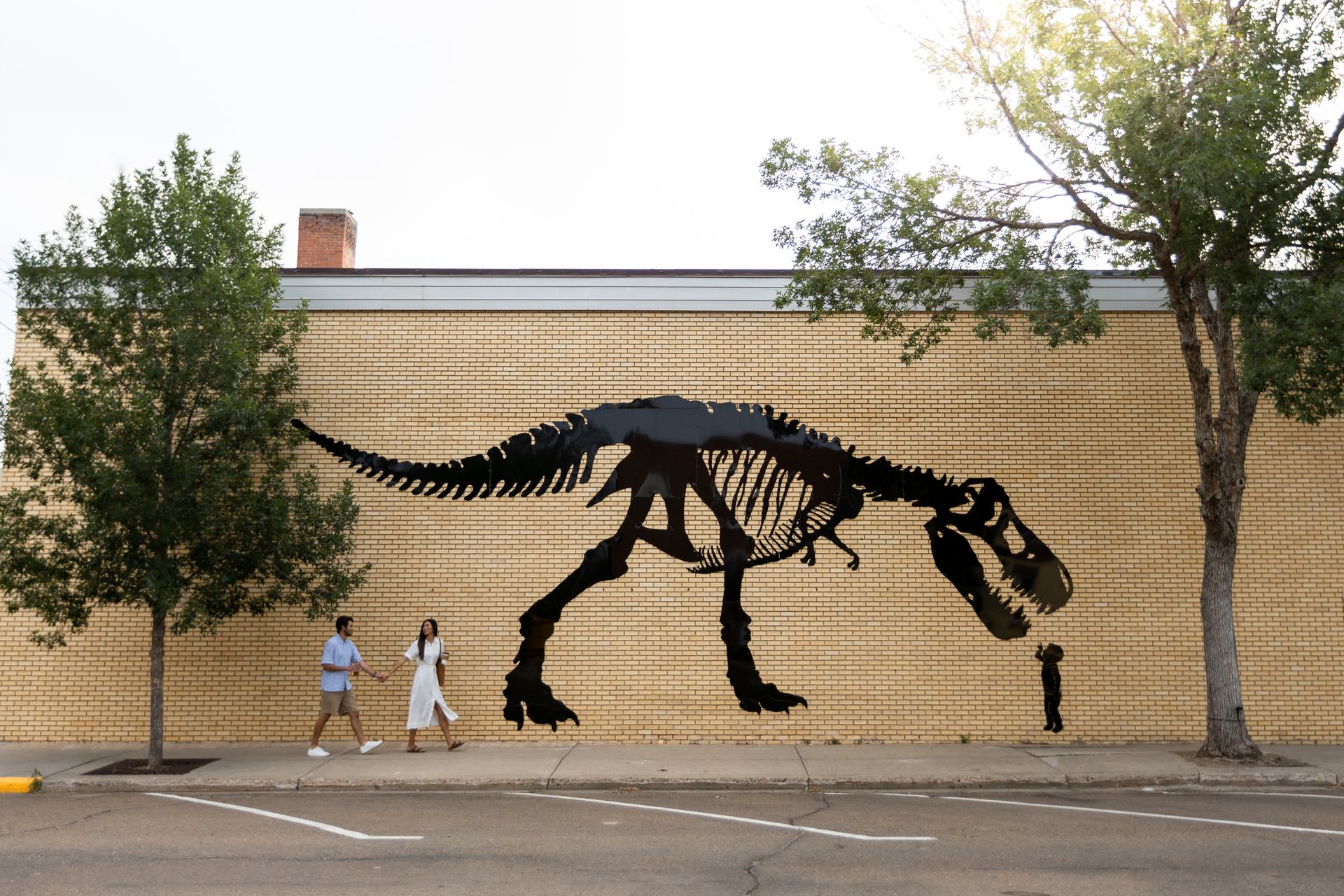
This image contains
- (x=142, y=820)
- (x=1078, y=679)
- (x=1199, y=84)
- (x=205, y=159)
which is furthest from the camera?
(x=1078, y=679)

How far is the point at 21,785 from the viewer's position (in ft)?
36.9

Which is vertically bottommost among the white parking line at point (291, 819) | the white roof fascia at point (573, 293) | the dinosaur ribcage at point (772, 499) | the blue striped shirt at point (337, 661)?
the white parking line at point (291, 819)

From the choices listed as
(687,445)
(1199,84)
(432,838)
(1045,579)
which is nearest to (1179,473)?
(1045,579)

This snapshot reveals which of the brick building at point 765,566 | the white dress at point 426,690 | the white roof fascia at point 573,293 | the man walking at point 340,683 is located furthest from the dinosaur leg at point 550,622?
the white roof fascia at point 573,293

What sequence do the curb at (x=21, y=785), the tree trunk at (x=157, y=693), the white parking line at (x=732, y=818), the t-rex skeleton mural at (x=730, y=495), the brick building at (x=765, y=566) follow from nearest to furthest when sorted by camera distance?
the white parking line at (x=732, y=818) → the curb at (x=21, y=785) → the tree trunk at (x=157, y=693) → the brick building at (x=765, y=566) → the t-rex skeleton mural at (x=730, y=495)

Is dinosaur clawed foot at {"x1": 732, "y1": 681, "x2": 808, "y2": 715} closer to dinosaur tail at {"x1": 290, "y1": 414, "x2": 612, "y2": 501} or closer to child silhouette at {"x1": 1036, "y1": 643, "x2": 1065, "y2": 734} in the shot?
child silhouette at {"x1": 1036, "y1": 643, "x2": 1065, "y2": 734}

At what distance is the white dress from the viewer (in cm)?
1297

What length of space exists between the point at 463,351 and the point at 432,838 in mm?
7552

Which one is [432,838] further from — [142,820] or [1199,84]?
[1199,84]

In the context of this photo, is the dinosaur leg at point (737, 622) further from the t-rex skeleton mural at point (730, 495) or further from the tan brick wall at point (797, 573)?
the tan brick wall at point (797, 573)

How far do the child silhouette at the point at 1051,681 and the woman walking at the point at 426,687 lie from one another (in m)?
7.27

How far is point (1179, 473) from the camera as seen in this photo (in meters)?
14.3

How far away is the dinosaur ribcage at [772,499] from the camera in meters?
14.1

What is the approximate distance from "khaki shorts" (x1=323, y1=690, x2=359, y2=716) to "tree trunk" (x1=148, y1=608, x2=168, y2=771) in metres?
1.75
